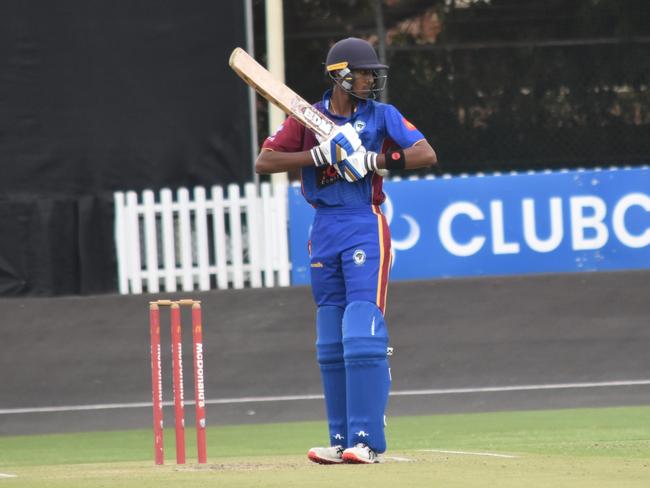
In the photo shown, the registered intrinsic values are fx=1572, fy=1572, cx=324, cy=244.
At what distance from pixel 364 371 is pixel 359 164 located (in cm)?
95

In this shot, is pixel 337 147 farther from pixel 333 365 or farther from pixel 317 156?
pixel 333 365

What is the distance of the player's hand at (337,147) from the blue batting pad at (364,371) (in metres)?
0.68

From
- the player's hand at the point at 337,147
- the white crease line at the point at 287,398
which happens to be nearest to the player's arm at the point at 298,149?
the player's hand at the point at 337,147

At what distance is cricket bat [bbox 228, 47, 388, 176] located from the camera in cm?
735

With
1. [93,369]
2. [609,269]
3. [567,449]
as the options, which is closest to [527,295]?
[609,269]

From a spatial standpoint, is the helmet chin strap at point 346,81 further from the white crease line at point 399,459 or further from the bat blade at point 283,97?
the white crease line at point 399,459

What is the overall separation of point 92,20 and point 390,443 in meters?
6.33

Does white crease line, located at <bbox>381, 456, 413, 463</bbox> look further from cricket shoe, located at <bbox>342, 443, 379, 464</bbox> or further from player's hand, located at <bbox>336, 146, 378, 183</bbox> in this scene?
player's hand, located at <bbox>336, 146, 378, 183</bbox>

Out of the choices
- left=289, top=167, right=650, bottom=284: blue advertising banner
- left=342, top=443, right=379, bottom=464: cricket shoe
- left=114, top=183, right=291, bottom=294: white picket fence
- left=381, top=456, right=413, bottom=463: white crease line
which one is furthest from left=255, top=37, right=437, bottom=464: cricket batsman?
left=114, top=183, right=291, bottom=294: white picket fence

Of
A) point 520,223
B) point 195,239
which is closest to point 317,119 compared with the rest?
point 520,223

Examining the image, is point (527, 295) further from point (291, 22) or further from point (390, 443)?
point (291, 22)

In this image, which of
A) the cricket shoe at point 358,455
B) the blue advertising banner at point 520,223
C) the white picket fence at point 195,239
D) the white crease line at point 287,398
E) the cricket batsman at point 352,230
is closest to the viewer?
the cricket shoe at point 358,455

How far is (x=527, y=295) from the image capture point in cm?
1370

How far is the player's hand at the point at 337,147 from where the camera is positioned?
7.20 metres
